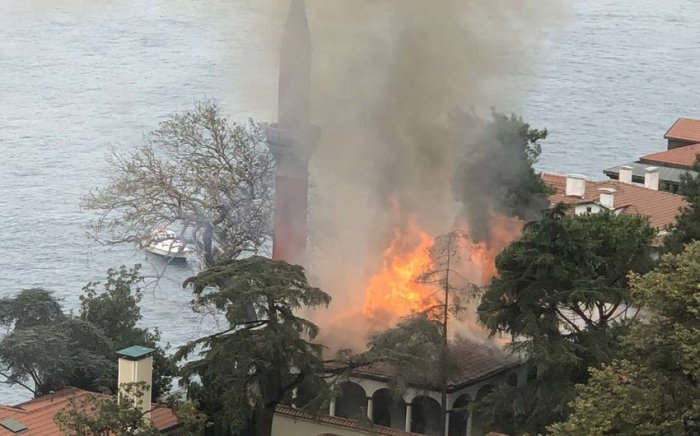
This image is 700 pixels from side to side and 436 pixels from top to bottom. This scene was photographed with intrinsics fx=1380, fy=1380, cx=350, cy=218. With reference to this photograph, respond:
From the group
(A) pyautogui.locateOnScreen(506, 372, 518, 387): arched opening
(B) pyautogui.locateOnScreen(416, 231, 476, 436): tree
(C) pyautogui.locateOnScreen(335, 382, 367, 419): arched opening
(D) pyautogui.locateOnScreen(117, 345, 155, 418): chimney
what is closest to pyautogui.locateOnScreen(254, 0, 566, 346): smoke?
(B) pyautogui.locateOnScreen(416, 231, 476, 436): tree

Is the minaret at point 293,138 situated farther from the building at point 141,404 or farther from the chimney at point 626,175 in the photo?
the chimney at point 626,175

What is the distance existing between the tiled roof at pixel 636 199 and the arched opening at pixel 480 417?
17.7 metres

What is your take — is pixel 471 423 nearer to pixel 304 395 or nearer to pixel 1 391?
pixel 304 395

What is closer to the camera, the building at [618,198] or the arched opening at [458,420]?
the arched opening at [458,420]

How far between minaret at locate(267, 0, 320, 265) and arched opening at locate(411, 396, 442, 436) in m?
10.2

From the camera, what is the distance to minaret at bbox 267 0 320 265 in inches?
1575

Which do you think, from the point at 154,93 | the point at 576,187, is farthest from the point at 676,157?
the point at 154,93

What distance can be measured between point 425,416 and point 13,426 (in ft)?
30.7

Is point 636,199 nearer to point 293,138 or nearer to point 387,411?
point 293,138

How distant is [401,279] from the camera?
38.2 m

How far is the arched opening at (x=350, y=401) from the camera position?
31.4 m

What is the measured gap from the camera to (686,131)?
6644 centimetres

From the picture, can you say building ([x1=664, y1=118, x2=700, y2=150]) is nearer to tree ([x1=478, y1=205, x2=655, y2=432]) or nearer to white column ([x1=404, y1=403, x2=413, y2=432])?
tree ([x1=478, y1=205, x2=655, y2=432])

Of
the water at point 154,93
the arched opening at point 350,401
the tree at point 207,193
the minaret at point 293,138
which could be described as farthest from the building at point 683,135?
the arched opening at point 350,401
